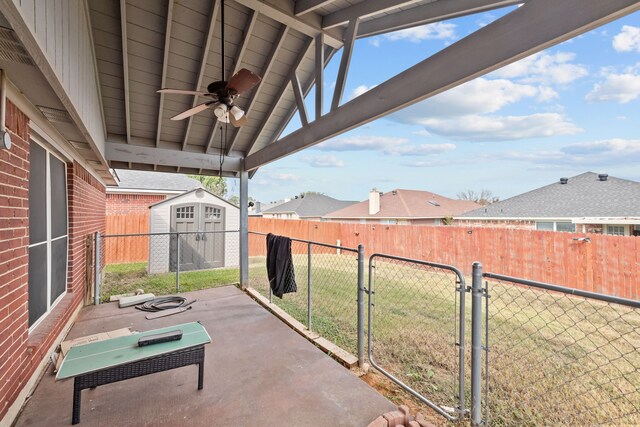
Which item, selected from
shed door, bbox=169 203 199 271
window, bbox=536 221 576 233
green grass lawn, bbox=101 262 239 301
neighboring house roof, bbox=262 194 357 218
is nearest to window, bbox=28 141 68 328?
green grass lawn, bbox=101 262 239 301

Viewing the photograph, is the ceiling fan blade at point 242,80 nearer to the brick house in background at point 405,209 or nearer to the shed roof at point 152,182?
the shed roof at point 152,182

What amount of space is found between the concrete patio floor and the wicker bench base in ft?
0.73

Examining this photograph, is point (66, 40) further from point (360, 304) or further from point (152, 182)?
point (152, 182)

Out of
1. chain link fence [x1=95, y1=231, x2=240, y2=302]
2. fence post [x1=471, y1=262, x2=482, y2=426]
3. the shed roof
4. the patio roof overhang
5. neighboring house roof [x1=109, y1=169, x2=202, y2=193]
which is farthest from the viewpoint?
the shed roof

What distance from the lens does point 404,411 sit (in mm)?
2080

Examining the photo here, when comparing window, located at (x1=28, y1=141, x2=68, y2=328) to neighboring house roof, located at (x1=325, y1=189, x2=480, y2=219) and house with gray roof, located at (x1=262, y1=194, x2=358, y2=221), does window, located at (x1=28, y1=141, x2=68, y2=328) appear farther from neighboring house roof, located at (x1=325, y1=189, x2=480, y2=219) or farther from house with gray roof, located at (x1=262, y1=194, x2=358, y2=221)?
house with gray roof, located at (x1=262, y1=194, x2=358, y2=221)

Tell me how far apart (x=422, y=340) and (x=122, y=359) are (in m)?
3.19

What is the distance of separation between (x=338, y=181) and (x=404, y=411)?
49067 millimetres

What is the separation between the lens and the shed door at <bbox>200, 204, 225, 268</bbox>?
894 centimetres

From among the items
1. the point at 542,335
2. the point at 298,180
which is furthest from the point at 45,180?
the point at 298,180

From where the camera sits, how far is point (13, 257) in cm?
210

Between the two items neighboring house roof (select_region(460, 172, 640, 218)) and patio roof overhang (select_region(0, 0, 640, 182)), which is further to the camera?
neighboring house roof (select_region(460, 172, 640, 218))

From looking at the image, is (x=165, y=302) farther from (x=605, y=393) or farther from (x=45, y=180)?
(x=605, y=393)

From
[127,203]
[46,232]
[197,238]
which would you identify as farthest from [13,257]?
[127,203]
